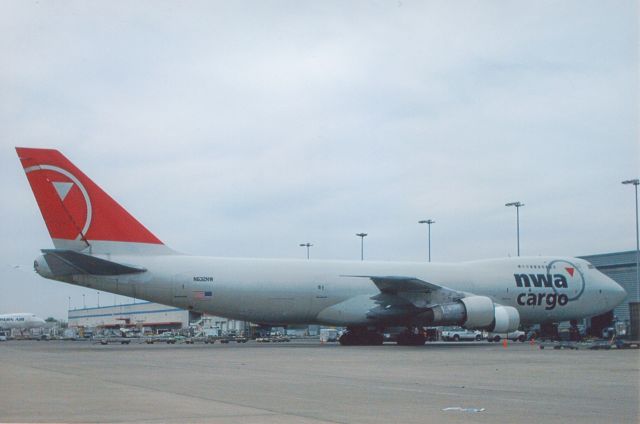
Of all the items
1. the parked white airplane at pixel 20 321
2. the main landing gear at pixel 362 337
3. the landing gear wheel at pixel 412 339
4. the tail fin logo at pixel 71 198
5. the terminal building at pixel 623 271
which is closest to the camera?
A: the tail fin logo at pixel 71 198

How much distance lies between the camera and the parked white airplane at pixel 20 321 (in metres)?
100

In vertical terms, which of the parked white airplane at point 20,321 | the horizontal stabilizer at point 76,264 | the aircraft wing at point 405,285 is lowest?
the parked white airplane at point 20,321

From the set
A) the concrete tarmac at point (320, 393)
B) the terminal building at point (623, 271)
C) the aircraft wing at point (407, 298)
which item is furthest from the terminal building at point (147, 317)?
the concrete tarmac at point (320, 393)

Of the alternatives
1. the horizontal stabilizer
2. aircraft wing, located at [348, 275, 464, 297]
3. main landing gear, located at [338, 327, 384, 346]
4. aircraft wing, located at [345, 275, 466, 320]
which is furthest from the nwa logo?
the horizontal stabilizer

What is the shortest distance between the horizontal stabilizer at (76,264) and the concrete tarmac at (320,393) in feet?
29.9

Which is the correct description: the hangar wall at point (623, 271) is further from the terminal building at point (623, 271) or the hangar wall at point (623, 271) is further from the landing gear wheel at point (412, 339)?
the landing gear wheel at point (412, 339)

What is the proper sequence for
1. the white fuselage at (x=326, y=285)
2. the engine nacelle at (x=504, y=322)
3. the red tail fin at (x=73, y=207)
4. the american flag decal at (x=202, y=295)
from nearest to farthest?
the red tail fin at (x=73, y=207)
the white fuselage at (x=326, y=285)
the american flag decal at (x=202, y=295)
the engine nacelle at (x=504, y=322)

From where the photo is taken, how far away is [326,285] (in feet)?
115

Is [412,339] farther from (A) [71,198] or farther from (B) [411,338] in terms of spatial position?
(A) [71,198]

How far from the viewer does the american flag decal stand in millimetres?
32906

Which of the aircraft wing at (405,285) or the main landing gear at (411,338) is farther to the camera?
the main landing gear at (411,338)

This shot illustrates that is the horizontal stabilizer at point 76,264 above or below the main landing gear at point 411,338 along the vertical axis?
above

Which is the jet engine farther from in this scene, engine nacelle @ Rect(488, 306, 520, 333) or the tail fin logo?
the tail fin logo

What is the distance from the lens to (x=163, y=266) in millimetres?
32438
